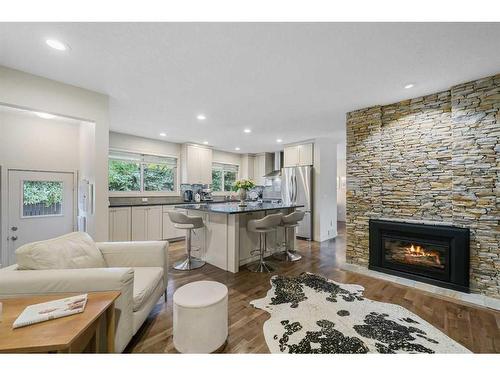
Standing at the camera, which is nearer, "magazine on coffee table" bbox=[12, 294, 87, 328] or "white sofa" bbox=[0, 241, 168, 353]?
"magazine on coffee table" bbox=[12, 294, 87, 328]

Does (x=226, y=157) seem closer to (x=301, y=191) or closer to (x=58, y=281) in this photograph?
(x=301, y=191)

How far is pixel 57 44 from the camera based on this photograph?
74.3 inches

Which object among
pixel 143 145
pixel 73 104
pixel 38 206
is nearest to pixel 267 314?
pixel 73 104

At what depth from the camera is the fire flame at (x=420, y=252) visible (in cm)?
288

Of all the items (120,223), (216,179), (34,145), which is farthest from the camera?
(216,179)

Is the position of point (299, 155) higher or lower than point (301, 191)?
higher

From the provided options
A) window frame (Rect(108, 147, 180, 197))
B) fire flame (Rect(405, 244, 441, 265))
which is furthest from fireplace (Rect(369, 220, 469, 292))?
window frame (Rect(108, 147, 180, 197))

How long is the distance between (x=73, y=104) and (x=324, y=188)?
203 inches

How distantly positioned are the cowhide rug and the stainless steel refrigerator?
2.79 meters

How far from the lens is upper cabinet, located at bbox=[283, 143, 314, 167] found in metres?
5.57

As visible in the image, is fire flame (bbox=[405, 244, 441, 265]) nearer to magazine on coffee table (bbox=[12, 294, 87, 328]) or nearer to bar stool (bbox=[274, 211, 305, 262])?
bar stool (bbox=[274, 211, 305, 262])
